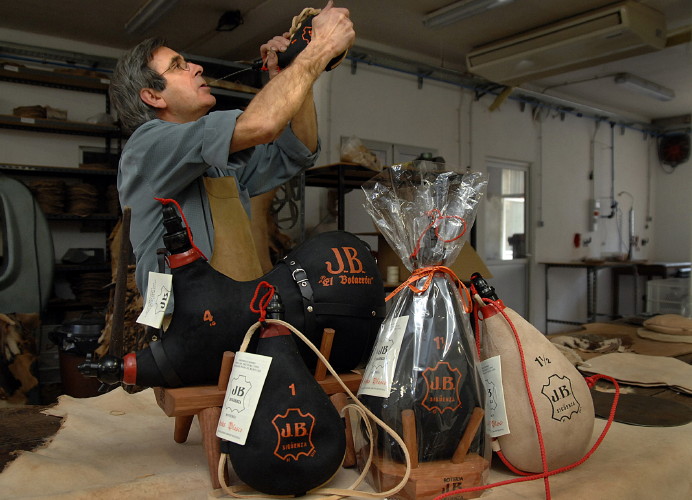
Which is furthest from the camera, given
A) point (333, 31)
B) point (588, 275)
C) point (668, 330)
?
point (588, 275)

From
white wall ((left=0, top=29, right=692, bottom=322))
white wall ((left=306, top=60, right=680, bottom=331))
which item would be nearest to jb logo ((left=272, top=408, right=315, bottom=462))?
white wall ((left=0, top=29, right=692, bottom=322))

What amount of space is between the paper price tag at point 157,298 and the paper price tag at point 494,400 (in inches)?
20.3

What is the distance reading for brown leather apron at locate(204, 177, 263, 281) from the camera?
116 centimetres

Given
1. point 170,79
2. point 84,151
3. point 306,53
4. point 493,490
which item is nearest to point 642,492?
point 493,490

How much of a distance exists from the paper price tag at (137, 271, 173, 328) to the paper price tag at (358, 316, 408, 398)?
0.33 meters

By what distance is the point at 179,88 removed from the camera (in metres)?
1.22

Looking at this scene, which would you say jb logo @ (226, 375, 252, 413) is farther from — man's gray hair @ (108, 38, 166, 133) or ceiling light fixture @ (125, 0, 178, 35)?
ceiling light fixture @ (125, 0, 178, 35)

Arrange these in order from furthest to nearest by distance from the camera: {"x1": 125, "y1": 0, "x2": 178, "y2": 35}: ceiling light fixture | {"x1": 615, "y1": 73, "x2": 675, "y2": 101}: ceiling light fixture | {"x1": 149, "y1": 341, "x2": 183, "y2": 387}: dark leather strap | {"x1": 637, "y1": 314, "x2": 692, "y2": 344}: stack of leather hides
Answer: {"x1": 615, "y1": 73, "x2": 675, "y2": 101}: ceiling light fixture → {"x1": 125, "y1": 0, "x2": 178, "y2": 35}: ceiling light fixture → {"x1": 637, "y1": 314, "x2": 692, "y2": 344}: stack of leather hides → {"x1": 149, "y1": 341, "x2": 183, "y2": 387}: dark leather strap

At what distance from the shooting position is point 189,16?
15.8 feet

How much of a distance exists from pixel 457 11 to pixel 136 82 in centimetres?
387

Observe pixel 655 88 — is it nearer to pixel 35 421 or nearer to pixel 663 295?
pixel 663 295

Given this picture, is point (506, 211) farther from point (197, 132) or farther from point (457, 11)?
point (197, 132)

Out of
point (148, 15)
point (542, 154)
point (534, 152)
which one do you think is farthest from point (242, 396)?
point (542, 154)

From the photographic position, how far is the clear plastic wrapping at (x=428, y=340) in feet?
2.66
